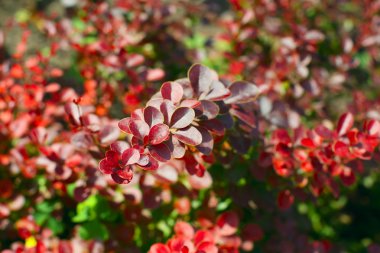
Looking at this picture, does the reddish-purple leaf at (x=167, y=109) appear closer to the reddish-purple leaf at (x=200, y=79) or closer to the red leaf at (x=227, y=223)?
the reddish-purple leaf at (x=200, y=79)

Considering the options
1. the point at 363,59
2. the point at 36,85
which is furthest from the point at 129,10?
the point at 363,59

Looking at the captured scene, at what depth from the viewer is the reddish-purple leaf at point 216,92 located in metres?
1.43

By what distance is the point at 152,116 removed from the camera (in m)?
1.33

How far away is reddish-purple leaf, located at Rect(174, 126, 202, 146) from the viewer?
50.8 inches

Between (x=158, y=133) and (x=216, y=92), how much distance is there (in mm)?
261

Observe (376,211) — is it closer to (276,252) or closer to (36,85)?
(276,252)

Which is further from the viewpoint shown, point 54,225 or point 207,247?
point 54,225

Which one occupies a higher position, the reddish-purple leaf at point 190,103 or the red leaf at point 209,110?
the reddish-purple leaf at point 190,103

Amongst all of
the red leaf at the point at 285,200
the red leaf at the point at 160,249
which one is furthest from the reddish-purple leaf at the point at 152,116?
the red leaf at the point at 285,200

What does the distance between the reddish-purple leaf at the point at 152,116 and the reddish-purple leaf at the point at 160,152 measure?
67 mm

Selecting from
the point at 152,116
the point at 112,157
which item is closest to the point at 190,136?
the point at 152,116

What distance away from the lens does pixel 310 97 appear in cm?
231

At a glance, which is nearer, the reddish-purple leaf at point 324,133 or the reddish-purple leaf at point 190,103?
the reddish-purple leaf at point 190,103

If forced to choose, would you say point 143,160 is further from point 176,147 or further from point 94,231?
point 94,231
